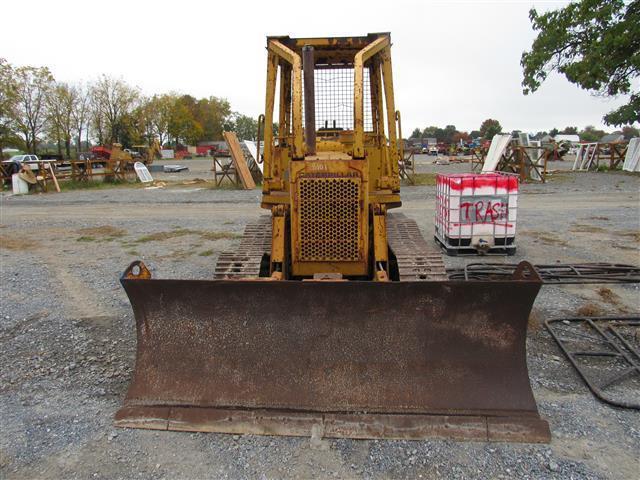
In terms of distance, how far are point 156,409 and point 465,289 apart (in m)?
2.37

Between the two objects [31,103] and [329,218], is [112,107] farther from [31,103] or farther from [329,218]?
[329,218]

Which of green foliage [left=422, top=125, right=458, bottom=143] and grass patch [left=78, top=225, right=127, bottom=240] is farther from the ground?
green foliage [left=422, top=125, right=458, bottom=143]

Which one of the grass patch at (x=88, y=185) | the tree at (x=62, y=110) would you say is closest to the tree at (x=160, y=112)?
the tree at (x=62, y=110)

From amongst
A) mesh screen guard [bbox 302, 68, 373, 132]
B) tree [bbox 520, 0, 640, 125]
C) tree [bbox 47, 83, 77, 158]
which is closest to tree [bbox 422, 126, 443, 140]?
tree [bbox 47, 83, 77, 158]

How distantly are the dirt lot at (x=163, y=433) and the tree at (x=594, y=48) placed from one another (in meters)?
14.4

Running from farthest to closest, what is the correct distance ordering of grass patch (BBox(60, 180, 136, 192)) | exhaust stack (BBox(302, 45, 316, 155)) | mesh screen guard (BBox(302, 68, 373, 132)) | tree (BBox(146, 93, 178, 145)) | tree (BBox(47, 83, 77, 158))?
tree (BBox(146, 93, 178, 145)) → tree (BBox(47, 83, 77, 158)) → grass patch (BBox(60, 180, 136, 192)) → mesh screen guard (BBox(302, 68, 373, 132)) → exhaust stack (BBox(302, 45, 316, 155))

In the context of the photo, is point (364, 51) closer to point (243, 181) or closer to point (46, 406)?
point (46, 406)

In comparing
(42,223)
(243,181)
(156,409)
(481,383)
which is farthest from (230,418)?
(243,181)

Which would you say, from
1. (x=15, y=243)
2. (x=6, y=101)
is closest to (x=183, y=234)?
(x=15, y=243)

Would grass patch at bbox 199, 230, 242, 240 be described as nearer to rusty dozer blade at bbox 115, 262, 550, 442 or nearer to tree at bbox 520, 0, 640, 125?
rusty dozer blade at bbox 115, 262, 550, 442

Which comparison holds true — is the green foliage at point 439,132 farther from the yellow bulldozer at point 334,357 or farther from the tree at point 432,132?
the yellow bulldozer at point 334,357

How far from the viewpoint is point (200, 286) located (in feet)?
11.5

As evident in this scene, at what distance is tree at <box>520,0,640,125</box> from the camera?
20625 millimetres

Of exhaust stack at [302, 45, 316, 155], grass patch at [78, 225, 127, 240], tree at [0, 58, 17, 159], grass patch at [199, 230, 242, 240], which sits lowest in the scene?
grass patch at [78, 225, 127, 240]
